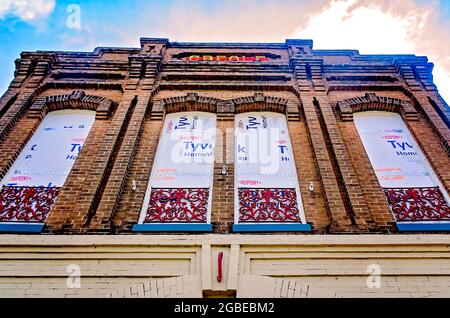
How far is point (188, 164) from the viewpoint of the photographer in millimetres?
6094

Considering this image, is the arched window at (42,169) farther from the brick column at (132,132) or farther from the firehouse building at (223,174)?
the brick column at (132,132)

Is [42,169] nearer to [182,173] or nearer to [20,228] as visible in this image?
[20,228]

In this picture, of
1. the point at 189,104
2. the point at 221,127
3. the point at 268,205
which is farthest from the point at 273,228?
the point at 189,104

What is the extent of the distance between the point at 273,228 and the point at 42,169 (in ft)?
14.3

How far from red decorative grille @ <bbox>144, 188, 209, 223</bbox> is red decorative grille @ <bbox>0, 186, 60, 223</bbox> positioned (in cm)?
169

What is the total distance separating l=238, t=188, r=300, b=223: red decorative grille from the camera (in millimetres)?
5066

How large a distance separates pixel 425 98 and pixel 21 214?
864 centimetres

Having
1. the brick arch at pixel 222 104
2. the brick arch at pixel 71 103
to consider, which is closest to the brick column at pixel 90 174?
the brick arch at pixel 71 103

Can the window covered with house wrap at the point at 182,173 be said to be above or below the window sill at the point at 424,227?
above

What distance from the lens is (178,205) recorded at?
5.27m

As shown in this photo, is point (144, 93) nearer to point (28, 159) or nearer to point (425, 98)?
point (28, 159)

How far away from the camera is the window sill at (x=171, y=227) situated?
482cm

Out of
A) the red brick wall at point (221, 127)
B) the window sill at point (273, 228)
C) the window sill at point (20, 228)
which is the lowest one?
the window sill at point (20, 228)
